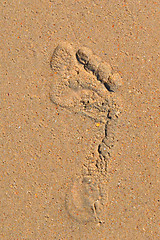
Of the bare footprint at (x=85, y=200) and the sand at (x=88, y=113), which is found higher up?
the sand at (x=88, y=113)

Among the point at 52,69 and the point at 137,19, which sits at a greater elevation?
the point at 137,19

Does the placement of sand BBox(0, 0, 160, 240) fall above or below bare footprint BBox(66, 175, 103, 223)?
above

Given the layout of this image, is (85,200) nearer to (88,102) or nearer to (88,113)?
(88,113)

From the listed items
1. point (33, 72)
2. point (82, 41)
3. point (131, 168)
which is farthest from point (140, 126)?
point (33, 72)

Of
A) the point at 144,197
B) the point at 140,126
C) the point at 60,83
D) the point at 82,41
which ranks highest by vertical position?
the point at 82,41

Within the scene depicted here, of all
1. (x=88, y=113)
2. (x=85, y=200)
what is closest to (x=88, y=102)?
(x=88, y=113)

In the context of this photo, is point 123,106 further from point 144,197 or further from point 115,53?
point 144,197

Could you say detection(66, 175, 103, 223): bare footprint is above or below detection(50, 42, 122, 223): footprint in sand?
below
